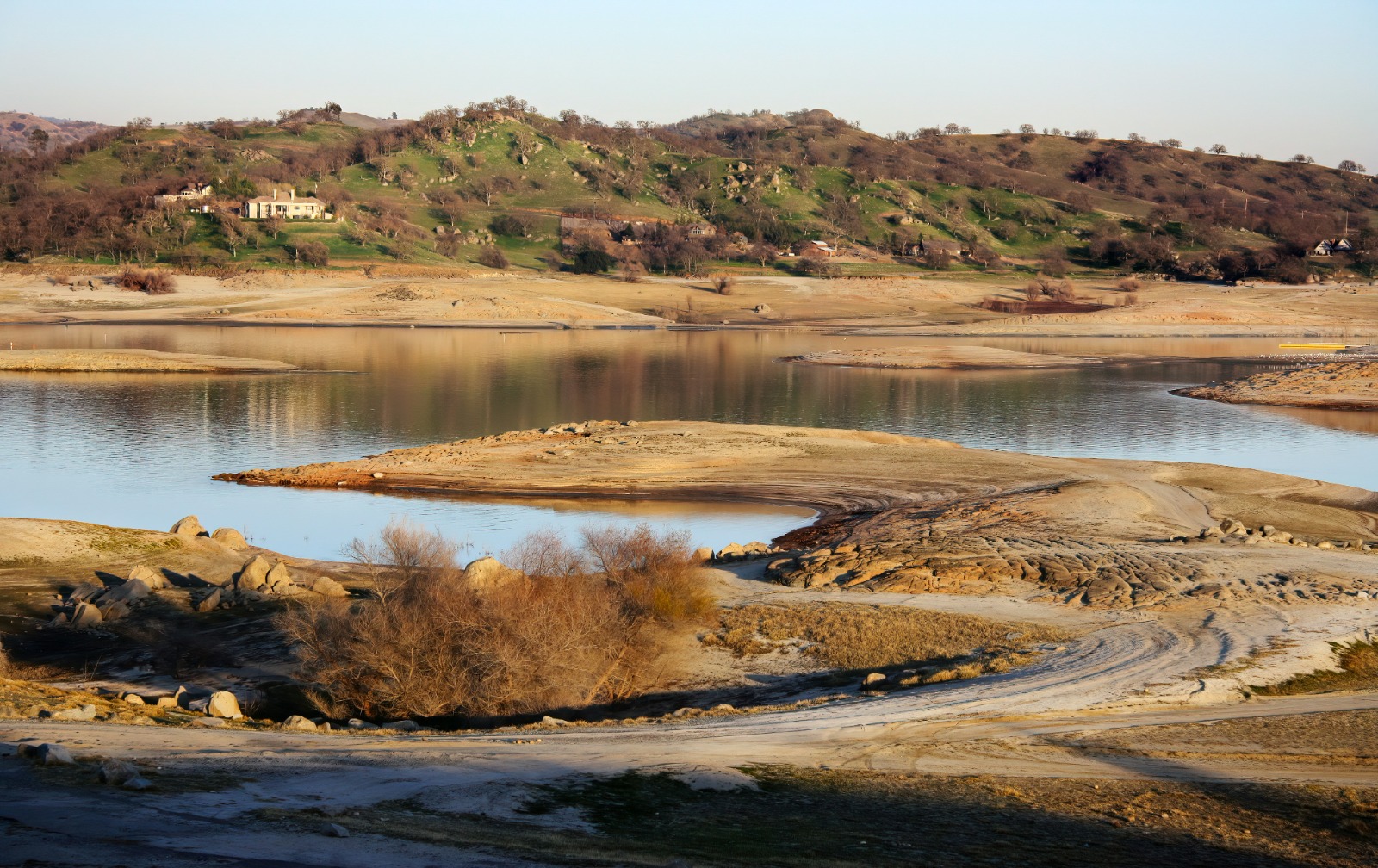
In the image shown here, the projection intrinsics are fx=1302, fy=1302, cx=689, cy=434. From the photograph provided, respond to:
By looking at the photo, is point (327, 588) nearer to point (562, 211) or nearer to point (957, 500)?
point (957, 500)

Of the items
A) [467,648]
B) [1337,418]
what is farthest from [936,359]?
[467,648]

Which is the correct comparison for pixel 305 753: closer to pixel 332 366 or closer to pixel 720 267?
pixel 332 366

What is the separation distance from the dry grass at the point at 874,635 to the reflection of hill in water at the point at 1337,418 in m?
37.6

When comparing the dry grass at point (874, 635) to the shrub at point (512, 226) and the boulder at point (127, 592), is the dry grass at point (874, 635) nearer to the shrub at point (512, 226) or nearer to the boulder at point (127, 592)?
the boulder at point (127, 592)

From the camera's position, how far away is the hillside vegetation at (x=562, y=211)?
391 ft

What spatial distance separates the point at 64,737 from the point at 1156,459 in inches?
1324

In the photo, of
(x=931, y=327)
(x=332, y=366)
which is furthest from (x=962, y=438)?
(x=931, y=327)

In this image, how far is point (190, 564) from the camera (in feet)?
76.1

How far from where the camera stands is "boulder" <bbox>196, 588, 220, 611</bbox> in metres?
20.3

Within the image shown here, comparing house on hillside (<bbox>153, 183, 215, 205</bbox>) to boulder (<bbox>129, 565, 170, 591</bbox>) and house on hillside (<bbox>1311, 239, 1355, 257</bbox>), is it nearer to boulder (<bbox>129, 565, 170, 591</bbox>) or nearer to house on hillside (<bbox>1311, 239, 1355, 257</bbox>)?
boulder (<bbox>129, 565, 170, 591</bbox>)

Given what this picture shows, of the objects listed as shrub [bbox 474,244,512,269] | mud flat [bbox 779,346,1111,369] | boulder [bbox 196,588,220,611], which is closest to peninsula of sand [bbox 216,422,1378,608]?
boulder [bbox 196,588,220,611]

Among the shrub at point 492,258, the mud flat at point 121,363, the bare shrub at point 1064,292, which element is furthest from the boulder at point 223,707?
the shrub at point 492,258

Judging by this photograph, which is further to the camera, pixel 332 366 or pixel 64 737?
pixel 332 366

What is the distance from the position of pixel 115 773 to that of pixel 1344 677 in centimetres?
1423
